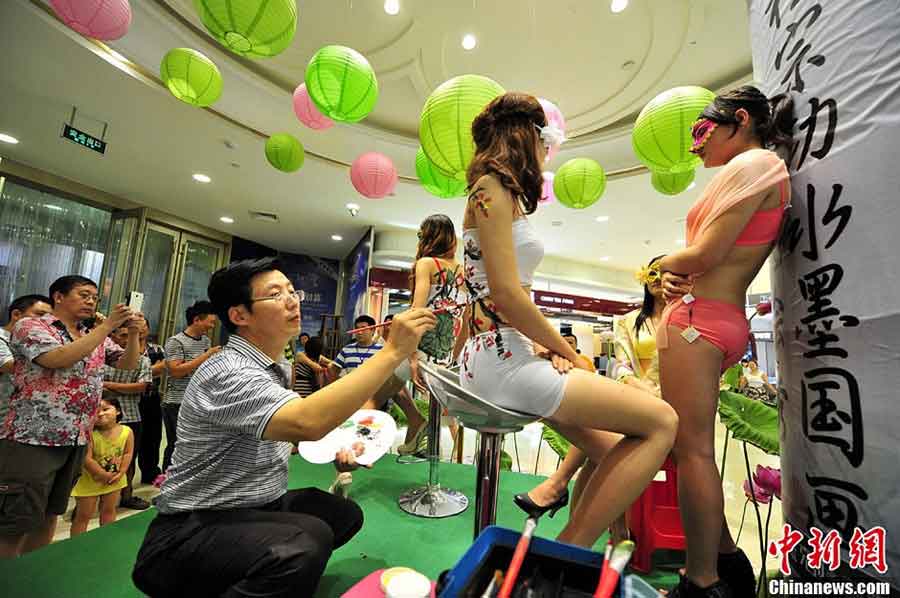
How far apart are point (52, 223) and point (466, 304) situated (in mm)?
7814

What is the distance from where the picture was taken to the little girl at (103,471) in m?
2.18

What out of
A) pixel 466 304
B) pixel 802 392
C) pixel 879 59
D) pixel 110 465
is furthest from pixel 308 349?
pixel 879 59

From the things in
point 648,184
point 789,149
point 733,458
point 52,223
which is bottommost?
point 733,458

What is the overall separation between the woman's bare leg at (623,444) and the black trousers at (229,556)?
69cm

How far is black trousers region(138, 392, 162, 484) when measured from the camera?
3322mm

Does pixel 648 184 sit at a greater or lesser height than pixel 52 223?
greater

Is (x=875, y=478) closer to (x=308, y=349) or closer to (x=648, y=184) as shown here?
(x=308, y=349)

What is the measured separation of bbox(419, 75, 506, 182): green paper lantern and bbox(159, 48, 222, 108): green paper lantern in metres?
1.61

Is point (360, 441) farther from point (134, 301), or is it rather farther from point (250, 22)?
point (250, 22)

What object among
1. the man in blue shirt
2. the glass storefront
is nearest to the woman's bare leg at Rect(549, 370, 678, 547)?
the man in blue shirt

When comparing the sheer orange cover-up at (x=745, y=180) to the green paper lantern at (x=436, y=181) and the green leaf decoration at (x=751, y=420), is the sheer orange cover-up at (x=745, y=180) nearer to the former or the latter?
the green leaf decoration at (x=751, y=420)

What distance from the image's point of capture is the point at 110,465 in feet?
7.58

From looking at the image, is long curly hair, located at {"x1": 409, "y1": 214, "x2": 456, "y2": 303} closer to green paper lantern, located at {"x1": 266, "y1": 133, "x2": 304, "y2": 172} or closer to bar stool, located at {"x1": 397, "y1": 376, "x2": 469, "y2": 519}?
bar stool, located at {"x1": 397, "y1": 376, "x2": 469, "y2": 519}

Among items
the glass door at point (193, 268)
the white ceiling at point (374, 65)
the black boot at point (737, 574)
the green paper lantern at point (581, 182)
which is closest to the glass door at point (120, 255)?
the white ceiling at point (374, 65)
